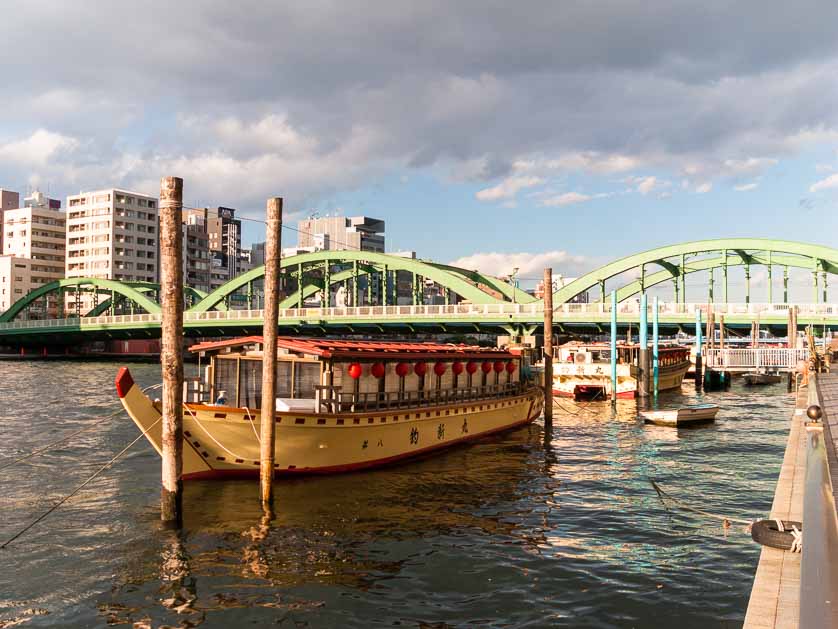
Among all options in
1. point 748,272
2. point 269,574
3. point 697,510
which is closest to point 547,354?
point 697,510

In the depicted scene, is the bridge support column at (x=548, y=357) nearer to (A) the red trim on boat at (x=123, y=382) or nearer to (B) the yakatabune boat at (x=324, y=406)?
(B) the yakatabune boat at (x=324, y=406)

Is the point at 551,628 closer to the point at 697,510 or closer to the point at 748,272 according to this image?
the point at 697,510

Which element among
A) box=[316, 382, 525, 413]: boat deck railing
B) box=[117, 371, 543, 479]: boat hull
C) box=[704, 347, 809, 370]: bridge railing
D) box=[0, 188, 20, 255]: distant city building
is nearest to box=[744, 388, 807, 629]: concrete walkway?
box=[117, 371, 543, 479]: boat hull

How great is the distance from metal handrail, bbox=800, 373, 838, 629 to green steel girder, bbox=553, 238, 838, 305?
7604 centimetres

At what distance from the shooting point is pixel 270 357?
18344mm

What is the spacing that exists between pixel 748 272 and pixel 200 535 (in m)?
81.5

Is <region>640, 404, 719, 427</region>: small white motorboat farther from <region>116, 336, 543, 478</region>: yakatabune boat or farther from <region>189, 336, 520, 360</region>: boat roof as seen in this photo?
<region>189, 336, 520, 360</region>: boat roof

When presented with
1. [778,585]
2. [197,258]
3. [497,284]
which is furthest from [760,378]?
[197,258]

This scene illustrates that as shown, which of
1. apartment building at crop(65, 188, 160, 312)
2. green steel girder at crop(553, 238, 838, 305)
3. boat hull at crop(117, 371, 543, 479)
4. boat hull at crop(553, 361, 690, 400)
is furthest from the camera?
apartment building at crop(65, 188, 160, 312)

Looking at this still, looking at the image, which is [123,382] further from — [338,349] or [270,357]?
[338,349]

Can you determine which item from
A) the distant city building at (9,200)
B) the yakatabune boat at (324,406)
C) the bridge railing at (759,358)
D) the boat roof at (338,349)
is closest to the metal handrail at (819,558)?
the boat roof at (338,349)

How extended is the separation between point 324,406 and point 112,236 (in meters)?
143

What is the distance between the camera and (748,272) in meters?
84.6

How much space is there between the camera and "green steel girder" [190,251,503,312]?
85.5 meters
